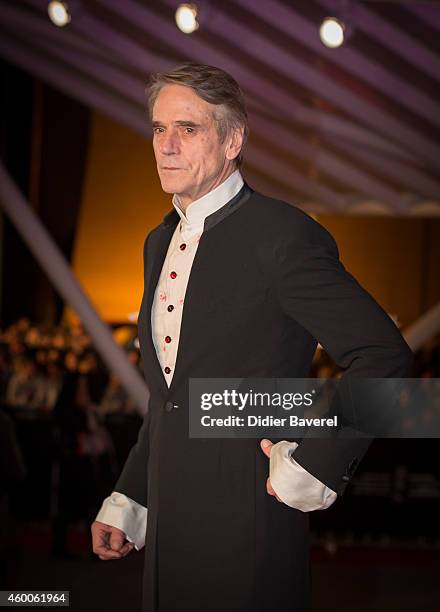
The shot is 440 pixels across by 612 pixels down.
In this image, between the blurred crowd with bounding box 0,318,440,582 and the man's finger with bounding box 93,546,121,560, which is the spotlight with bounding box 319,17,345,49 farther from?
the man's finger with bounding box 93,546,121,560

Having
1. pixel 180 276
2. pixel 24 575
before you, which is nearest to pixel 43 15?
pixel 24 575

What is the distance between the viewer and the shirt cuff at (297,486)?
1.47 meters

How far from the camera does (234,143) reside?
173cm

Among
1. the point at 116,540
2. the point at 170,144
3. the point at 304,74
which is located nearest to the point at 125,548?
the point at 116,540

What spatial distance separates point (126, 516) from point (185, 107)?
30.3 inches

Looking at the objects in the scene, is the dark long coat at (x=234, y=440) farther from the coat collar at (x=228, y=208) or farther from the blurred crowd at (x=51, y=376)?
the blurred crowd at (x=51, y=376)

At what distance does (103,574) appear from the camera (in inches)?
164

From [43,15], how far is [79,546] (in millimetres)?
3058

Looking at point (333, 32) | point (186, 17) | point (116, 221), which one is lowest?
point (186, 17)

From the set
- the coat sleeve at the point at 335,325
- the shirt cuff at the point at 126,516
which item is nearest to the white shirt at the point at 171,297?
the shirt cuff at the point at 126,516

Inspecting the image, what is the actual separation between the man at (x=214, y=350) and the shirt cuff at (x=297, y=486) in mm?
74

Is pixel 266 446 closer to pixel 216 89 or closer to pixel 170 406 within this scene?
pixel 170 406

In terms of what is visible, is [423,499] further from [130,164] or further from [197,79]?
[130,164]

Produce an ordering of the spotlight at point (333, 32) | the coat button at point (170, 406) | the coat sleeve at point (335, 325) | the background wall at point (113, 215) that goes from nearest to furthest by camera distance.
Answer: the coat sleeve at point (335, 325) → the coat button at point (170, 406) → the spotlight at point (333, 32) → the background wall at point (113, 215)
